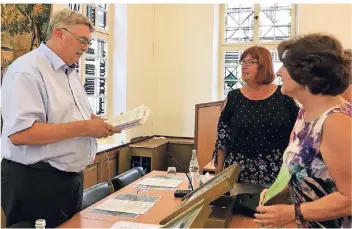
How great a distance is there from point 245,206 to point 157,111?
3363mm

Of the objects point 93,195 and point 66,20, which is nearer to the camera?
point 66,20

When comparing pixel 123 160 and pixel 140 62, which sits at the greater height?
pixel 140 62

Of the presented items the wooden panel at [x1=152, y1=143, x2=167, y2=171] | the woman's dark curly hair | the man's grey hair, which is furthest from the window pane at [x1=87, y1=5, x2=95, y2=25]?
the woman's dark curly hair

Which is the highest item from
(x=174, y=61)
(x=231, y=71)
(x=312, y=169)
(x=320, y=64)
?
(x=174, y=61)

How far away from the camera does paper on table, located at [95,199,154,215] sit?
1777 millimetres

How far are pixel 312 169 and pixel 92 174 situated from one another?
287 centimetres

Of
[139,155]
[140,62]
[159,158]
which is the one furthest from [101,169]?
[140,62]

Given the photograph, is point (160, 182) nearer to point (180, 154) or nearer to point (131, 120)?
point (131, 120)

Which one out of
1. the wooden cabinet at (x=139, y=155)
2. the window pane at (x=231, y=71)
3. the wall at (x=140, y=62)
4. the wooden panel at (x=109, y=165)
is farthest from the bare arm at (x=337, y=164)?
the window pane at (x=231, y=71)

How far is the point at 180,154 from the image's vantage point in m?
4.76

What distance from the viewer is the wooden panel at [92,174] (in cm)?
350

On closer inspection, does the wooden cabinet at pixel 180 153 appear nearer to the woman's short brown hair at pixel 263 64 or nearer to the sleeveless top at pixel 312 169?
the woman's short brown hair at pixel 263 64

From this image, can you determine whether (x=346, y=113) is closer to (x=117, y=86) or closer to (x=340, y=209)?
(x=340, y=209)

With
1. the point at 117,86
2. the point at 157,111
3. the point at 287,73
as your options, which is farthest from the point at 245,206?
the point at 157,111
